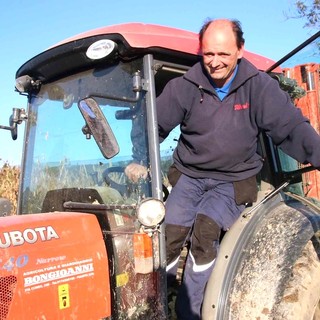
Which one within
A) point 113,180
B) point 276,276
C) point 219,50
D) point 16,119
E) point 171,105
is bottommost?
point 276,276

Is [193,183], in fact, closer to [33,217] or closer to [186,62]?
→ [186,62]

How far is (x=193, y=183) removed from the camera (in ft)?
9.07

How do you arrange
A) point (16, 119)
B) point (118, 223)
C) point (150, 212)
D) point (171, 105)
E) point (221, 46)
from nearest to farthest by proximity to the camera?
1. point (150, 212)
2. point (118, 223)
3. point (221, 46)
4. point (171, 105)
5. point (16, 119)

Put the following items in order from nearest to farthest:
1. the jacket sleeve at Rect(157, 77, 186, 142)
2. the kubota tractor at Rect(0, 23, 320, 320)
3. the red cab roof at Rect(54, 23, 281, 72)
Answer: the kubota tractor at Rect(0, 23, 320, 320)
the red cab roof at Rect(54, 23, 281, 72)
the jacket sleeve at Rect(157, 77, 186, 142)

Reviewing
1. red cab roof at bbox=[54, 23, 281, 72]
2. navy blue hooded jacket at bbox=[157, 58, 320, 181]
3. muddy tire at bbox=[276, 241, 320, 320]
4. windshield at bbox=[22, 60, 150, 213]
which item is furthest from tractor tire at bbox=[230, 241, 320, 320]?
red cab roof at bbox=[54, 23, 281, 72]

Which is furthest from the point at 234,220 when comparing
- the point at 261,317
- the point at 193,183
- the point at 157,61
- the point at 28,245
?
the point at 28,245

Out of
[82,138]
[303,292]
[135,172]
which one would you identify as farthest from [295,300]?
[82,138]

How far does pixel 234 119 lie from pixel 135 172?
24.6 inches

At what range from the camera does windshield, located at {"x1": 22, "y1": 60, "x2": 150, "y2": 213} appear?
256cm

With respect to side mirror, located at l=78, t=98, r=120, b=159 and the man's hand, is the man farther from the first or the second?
side mirror, located at l=78, t=98, r=120, b=159

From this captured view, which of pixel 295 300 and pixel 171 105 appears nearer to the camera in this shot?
pixel 295 300

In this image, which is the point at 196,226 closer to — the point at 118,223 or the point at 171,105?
the point at 118,223

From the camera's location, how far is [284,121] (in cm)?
262

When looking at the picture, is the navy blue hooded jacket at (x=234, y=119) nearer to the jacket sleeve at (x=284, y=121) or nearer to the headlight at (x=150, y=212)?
the jacket sleeve at (x=284, y=121)
